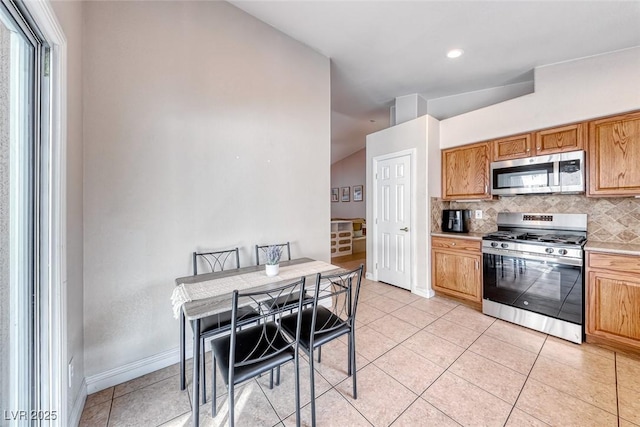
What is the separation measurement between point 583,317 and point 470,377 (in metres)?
1.38

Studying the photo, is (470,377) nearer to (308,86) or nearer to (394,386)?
(394,386)

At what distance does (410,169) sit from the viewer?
3.46m

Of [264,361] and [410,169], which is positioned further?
[410,169]

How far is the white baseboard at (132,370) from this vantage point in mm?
1648

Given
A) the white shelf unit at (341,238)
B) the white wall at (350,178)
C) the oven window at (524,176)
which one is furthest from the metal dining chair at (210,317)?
the white wall at (350,178)

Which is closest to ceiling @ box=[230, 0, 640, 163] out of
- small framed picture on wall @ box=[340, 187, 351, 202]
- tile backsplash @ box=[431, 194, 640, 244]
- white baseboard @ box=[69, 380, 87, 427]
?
tile backsplash @ box=[431, 194, 640, 244]

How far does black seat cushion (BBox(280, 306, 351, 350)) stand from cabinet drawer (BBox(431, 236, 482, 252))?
212 cm

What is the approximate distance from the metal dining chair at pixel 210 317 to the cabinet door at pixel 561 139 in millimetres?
3430

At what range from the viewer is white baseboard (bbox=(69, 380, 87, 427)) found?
4.42 ft

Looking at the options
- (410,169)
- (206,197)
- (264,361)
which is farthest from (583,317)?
(206,197)

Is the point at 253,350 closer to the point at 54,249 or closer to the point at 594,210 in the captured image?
the point at 54,249

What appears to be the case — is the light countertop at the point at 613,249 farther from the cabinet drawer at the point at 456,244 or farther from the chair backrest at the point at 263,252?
the chair backrest at the point at 263,252

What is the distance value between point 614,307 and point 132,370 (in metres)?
3.92

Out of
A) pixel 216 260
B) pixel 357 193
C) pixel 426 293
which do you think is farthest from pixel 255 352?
pixel 357 193
